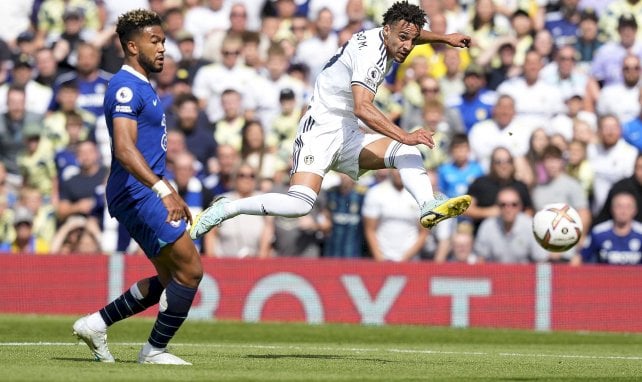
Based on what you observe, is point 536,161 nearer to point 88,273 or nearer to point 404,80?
point 404,80

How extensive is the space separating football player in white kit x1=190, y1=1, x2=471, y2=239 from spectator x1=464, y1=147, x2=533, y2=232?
6181 millimetres

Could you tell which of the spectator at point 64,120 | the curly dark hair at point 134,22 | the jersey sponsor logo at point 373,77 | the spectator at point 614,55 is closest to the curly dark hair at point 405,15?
the jersey sponsor logo at point 373,77

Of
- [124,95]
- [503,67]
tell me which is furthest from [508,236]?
[124,95]

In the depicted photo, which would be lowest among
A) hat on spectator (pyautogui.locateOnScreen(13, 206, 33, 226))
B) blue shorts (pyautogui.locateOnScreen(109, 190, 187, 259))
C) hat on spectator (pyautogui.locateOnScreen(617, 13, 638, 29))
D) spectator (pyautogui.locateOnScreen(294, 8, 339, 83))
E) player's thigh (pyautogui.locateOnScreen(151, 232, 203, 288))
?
hat on spectator (pyautogui.locateOnScreen(13, 206, 33, 226))

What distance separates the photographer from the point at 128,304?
1151 centimetres

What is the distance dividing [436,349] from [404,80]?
25.1 feet

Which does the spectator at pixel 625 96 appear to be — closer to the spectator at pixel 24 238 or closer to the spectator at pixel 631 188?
the spectator at pixel 631 188

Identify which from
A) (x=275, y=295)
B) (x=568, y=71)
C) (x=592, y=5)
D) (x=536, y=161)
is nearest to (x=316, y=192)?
(x=275, y=295)

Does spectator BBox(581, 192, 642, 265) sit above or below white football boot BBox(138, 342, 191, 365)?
above

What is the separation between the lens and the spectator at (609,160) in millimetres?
19812

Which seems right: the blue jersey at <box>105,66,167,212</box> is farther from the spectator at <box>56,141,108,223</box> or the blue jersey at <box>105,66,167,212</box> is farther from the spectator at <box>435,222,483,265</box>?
the spectator at <box>56,141,108,223</box>

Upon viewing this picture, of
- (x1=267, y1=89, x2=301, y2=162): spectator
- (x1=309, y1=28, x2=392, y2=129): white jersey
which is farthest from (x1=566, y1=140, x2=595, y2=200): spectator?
(x1=309, y1=28, x2=392, y2=129): white jersey

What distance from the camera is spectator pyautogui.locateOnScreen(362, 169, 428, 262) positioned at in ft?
64.3

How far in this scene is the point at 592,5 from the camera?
2294cm
